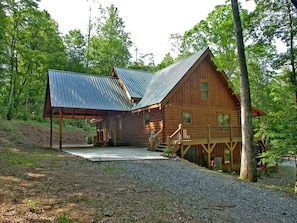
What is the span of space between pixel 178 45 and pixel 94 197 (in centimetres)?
3168

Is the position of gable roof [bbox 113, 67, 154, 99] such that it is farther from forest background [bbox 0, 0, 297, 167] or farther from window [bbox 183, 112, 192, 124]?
forest background [bbox 0, 0, 297, 167]

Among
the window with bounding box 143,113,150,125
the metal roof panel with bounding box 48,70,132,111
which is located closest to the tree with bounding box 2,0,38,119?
the metal roof panel with bounding box 48,70,132,111

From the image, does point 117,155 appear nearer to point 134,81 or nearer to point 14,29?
point 134,81

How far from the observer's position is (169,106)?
14.8 meters

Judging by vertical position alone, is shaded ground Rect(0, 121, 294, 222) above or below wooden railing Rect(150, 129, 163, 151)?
below

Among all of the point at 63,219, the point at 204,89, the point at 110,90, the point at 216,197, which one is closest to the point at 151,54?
the point at 110,90

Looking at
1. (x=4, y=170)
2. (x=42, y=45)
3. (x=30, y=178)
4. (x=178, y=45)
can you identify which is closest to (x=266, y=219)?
(x=30, y=178)

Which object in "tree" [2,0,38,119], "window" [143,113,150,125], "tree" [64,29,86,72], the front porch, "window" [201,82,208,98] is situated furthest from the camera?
"tree" [64,29,86,72]

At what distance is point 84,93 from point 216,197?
13.2m

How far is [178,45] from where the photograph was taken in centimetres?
3378

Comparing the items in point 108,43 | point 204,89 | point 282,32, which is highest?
point 108,43

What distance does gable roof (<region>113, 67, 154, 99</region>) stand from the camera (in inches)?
711

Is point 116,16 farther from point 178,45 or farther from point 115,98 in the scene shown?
point 115,98

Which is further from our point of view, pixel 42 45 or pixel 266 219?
pixel 42 45
